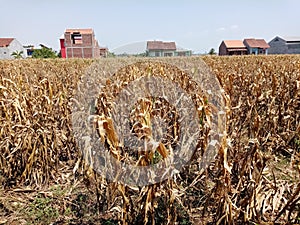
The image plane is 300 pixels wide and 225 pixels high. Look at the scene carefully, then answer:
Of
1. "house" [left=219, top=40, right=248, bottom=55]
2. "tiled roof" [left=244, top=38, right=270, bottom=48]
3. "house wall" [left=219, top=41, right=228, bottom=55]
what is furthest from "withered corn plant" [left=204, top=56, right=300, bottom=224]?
"tiled roof" [left=244, top=38, right=270, bottom=48]

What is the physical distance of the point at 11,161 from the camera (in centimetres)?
261

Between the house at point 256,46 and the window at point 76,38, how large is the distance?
34.6 m

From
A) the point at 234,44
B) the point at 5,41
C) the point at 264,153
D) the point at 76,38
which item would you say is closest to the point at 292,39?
the point at 234,44

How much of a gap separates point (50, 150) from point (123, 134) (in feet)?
2.49

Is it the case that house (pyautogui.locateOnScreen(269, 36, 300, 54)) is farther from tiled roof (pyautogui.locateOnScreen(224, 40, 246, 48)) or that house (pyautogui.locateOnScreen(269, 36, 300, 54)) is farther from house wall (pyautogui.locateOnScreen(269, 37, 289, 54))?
tiled roof (pyautogui.locateOnScreen(224, 40, 246, 48))

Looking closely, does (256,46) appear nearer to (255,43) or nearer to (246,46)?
(255,43)

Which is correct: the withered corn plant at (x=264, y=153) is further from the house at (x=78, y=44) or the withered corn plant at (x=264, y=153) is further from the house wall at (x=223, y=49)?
the house wall at (x=223, y=49)

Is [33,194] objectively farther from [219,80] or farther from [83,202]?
[219,80]

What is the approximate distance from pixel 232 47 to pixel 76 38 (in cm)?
3273

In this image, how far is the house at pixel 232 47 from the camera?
2113 inches

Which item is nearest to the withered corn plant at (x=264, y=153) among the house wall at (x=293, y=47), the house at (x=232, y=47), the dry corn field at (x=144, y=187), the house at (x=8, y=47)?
the dry corn field at (x=144, y=187)

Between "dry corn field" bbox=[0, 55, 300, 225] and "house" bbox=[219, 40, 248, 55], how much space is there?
53.3 metres

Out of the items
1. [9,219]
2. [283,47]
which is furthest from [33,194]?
[283,47]

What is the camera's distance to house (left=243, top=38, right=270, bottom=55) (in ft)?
183
